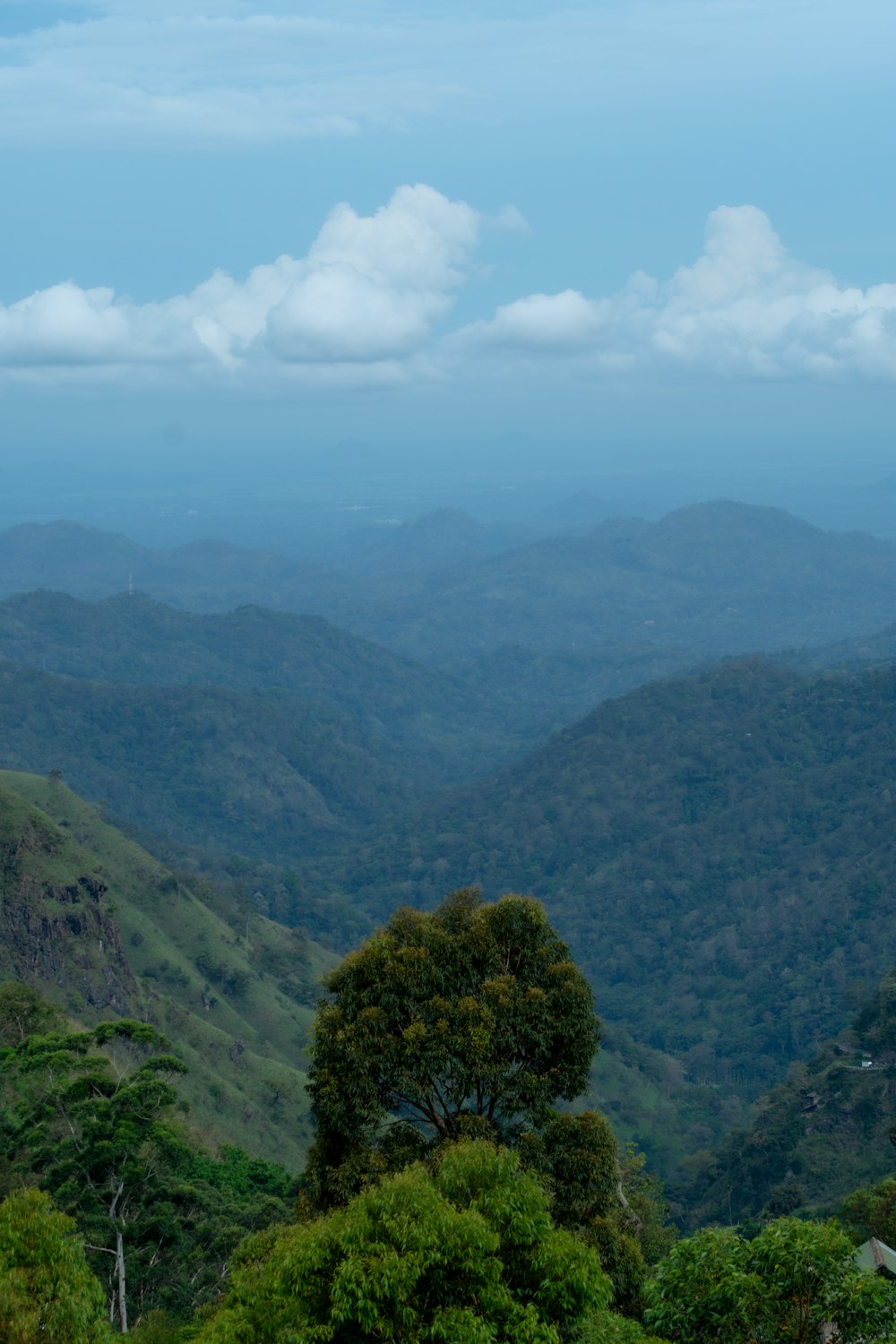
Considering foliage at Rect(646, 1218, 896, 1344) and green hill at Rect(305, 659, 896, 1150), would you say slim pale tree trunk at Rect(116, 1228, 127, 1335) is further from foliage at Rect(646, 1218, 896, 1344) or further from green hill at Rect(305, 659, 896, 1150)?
green hill at Rect(305, 659, 896, 1150)

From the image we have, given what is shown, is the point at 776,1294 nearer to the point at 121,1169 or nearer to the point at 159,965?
the point at 121,1169

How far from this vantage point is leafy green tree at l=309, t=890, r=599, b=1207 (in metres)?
18.4

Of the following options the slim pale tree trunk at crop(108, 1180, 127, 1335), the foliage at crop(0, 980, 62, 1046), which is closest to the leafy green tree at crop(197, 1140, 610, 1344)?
the slim pale tree trunk at crop(108, 1180, 127, 1335)

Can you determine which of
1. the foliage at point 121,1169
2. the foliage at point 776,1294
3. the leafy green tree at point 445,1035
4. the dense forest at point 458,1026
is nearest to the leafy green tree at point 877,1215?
the dense forest at point 458,1026

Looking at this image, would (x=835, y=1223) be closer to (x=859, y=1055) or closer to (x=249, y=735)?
(x=859, y=1055)

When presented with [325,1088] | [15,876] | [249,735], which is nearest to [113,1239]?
[325,1088]

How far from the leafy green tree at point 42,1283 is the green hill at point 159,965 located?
35610mm

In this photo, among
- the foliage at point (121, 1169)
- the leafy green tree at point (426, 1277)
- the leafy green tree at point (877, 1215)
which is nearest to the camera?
the leafy green tree at point (426, 1277)

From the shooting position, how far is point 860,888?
114875 mm

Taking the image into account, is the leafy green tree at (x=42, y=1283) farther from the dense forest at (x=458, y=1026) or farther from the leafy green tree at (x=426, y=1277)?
the leafy green tree at (x=426, y=1277)

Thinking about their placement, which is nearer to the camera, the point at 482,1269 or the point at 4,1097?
the point at 482,1269

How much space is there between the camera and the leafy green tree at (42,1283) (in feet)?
38.8

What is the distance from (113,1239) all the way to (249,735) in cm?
17340

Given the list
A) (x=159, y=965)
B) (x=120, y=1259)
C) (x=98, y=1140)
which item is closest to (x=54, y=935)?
(x=159, y=965)
